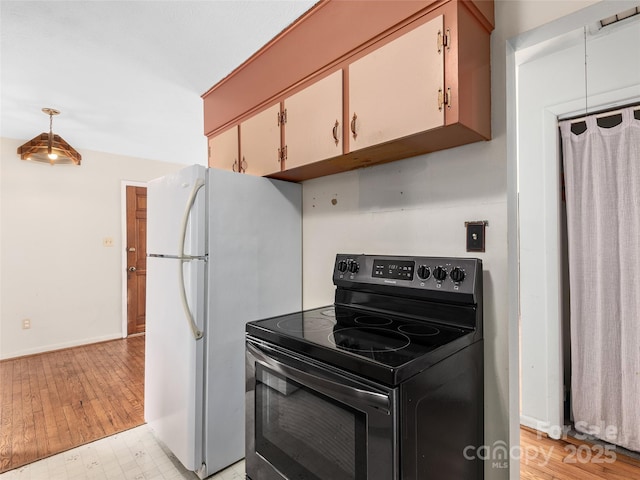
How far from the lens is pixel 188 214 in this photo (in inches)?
67.3

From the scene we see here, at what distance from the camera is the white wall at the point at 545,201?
206cm

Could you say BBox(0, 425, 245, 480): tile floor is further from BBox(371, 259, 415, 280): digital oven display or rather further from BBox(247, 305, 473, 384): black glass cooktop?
BBox(371, 259, 415, 280): digital oven display

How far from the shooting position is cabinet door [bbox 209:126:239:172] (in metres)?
2.20

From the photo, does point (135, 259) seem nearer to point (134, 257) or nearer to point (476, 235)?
point (134, 257)

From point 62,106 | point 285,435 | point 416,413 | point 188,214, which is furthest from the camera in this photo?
point 62,106

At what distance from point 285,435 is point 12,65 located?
9.10ft

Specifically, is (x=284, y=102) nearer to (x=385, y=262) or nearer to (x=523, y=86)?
(x=385, y=262)

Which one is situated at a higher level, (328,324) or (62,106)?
(62,106)

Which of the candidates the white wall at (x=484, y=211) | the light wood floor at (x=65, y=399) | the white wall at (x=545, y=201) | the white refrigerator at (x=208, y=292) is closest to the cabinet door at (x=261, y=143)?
the white refrigerator at (x=208, y=292)

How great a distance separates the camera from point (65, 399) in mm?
2742

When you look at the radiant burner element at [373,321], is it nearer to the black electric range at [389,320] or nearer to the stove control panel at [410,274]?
the black electric range at [389,320]

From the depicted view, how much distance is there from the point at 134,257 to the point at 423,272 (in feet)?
14.0

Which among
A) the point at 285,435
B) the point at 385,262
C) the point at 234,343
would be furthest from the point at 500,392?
the point at 234,343

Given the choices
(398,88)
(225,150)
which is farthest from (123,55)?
(398,88)
